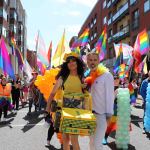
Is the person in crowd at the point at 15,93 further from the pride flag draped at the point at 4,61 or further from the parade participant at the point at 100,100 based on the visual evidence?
the parade participant at the point at 100,100

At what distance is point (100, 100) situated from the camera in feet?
17.4

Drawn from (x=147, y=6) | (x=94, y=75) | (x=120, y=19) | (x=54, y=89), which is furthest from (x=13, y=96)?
(x=120, y=19)

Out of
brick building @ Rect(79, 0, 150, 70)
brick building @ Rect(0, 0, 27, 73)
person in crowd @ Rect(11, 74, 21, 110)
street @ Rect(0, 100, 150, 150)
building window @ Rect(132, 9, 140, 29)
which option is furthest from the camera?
brick building @ Rect(0, 0, 27, 73)

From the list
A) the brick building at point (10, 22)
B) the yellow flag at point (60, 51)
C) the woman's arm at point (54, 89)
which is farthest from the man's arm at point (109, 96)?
the brick building at point (10, 22)

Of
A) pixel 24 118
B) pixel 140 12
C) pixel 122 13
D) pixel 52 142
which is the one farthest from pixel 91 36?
pixel 52 142

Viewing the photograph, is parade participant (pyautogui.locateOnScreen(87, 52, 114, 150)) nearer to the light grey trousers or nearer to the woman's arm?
the light grey trousers

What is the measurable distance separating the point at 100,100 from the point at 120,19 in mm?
50366

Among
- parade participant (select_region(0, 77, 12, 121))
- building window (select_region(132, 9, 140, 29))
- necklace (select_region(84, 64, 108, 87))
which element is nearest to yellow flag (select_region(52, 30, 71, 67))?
parade participant (select_region(0, 77, 12, 121))

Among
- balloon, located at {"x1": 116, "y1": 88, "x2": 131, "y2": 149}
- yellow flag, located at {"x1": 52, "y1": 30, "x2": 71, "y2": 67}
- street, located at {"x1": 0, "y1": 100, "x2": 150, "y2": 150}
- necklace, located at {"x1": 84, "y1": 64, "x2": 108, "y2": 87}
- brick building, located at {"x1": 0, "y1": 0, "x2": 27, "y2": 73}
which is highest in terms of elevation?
brick building, located at {"x1": 0, "y1": 0, "x2": 27, "y2": 73}

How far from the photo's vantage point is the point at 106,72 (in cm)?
539

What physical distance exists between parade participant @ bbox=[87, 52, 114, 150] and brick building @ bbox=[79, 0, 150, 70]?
36.1 metres

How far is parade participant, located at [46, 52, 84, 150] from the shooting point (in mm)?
4996

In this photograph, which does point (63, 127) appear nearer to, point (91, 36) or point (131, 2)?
point (131, 2)

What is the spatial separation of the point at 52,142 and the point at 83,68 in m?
3.58
